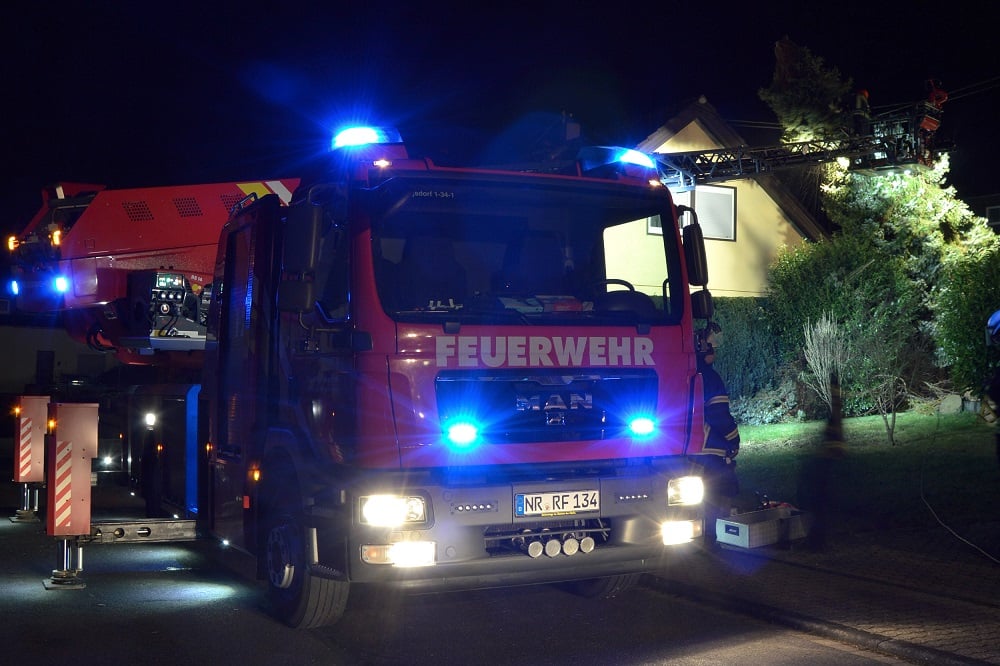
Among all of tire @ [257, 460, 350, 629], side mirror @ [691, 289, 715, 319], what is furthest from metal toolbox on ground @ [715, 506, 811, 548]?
tire @ [257, 460, 350, 629]

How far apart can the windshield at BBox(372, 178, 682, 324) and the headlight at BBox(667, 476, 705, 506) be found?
1014 millimetres

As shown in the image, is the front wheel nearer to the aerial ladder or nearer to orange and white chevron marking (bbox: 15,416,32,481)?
orange and white chevron marking (bbox: 15,416,32,481)

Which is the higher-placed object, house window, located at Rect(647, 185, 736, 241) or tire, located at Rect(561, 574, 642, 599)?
house window, located at Rect(647, 185, 736, 241)

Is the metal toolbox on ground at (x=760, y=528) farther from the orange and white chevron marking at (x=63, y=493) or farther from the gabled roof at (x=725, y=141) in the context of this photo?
the gabled roof at (x=725, y=141)

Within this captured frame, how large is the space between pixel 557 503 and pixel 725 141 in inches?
834

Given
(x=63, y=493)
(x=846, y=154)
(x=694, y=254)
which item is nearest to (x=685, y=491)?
(x=694, y=254)

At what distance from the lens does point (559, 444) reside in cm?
652

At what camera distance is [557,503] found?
250 inches

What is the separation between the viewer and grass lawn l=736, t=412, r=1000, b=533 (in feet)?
32.7

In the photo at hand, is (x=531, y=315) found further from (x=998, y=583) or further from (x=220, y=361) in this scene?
(x=998, y=583)

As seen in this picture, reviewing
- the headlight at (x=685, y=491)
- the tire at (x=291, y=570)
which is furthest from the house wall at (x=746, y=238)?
the tire at (x=291, y=570)

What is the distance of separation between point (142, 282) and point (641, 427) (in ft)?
20.8

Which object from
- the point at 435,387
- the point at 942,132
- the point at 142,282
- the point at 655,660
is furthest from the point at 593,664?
the point at 942,132

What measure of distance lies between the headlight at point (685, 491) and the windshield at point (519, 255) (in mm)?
1014
